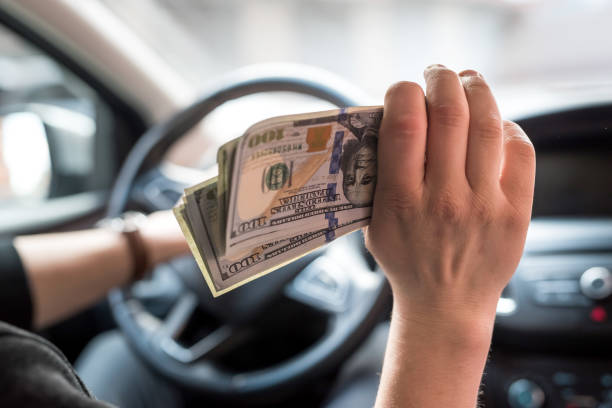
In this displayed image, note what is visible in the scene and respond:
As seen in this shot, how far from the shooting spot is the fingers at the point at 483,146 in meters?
0.45

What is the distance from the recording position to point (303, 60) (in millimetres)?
1969

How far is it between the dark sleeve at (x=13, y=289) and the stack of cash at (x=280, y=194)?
22.4 inches

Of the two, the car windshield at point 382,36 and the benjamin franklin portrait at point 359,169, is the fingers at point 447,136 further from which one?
the car windshield at point 382,36

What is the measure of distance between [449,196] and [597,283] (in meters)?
Result: 0.56

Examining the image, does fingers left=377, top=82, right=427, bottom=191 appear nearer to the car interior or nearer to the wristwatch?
the car interior

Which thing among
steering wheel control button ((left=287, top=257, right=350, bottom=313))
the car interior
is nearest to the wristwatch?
the car interior

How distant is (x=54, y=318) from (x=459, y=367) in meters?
0.78

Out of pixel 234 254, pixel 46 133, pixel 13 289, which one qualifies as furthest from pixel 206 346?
pixel 46 133

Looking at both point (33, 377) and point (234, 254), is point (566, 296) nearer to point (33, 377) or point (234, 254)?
point (234, 254)

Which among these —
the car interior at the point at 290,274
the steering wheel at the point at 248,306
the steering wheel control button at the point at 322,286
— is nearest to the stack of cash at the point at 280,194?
the car interior at the point at 290,274

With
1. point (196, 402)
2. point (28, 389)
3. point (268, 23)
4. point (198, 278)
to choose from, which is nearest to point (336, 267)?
point (198, 278)

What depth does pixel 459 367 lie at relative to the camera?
1.52ft

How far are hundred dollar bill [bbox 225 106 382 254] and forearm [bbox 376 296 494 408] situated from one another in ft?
0.38

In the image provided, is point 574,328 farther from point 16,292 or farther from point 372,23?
point 372,23
